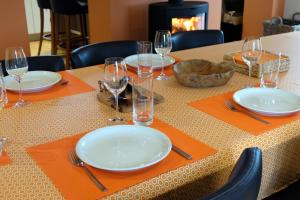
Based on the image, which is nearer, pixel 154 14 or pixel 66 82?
pixel 66 82

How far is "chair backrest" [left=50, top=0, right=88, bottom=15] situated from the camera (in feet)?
13.8

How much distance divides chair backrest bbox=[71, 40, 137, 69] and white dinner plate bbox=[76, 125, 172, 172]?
97 centimetres

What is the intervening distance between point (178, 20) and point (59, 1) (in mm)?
1411

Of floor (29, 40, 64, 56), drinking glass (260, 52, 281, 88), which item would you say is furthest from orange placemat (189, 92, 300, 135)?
floor (29, 40, 64, 56)

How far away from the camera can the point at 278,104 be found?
141cm

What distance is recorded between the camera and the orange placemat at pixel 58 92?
4.98 feet

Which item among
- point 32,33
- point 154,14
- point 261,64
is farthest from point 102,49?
point 32,33

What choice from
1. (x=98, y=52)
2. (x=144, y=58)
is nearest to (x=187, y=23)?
(x=98, y=52)

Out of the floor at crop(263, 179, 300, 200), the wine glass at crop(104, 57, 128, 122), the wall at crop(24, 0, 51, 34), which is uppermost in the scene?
the wine glass at crop(104, 57, 128, 122)

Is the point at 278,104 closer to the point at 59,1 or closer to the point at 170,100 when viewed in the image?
the point at 170,100

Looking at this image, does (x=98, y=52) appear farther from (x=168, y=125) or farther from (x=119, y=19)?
(x=119, y=19)

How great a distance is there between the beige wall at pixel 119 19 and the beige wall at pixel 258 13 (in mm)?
1810

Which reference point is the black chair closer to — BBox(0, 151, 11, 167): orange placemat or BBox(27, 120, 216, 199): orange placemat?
BBox(27, 120, 216, 199): orange placemat

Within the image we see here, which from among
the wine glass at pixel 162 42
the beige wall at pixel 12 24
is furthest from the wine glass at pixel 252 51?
the beige wall at pixel 12 24
